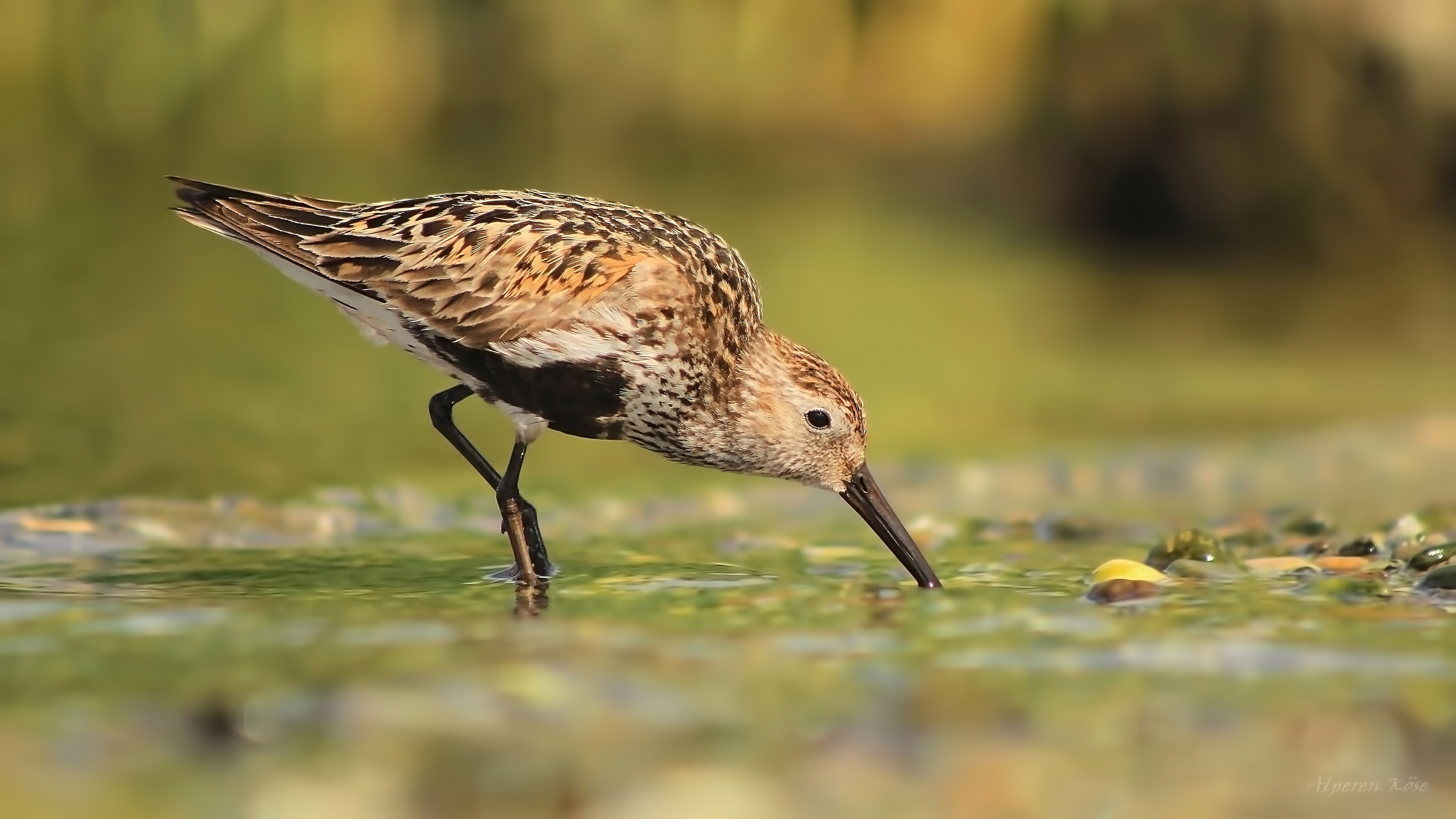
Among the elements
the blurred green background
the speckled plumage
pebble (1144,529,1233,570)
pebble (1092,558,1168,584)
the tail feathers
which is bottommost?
pebble (1092,558,1168,584)

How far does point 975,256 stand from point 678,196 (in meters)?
2.80

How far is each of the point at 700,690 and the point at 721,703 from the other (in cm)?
10

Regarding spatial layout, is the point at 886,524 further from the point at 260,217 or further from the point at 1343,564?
the point at 260,217

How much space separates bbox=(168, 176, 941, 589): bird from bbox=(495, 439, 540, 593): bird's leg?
1cm

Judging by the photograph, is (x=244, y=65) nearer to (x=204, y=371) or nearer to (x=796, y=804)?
(x=204, y=371)

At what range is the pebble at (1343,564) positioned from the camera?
6523 millimetres

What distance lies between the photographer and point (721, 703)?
15.2 ft

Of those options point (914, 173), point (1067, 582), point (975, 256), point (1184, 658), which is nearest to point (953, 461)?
point (1067, 582)

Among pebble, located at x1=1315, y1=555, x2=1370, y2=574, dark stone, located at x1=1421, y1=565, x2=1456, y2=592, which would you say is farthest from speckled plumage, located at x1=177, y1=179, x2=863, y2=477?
dark stone, located at x1=1421, y1=565, x2=1456, y2=592

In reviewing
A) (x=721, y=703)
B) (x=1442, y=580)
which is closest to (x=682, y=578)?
A: (x=721, y=703)

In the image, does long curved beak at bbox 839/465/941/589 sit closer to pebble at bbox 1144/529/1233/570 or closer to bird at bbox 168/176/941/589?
bird at bbox 168/176/941/589

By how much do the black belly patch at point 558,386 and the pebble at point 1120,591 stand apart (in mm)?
1904

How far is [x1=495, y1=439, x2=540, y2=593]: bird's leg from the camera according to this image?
6477 mm

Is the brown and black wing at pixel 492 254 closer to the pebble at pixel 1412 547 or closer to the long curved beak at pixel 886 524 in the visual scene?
the long curved beak at pixel 886 524
